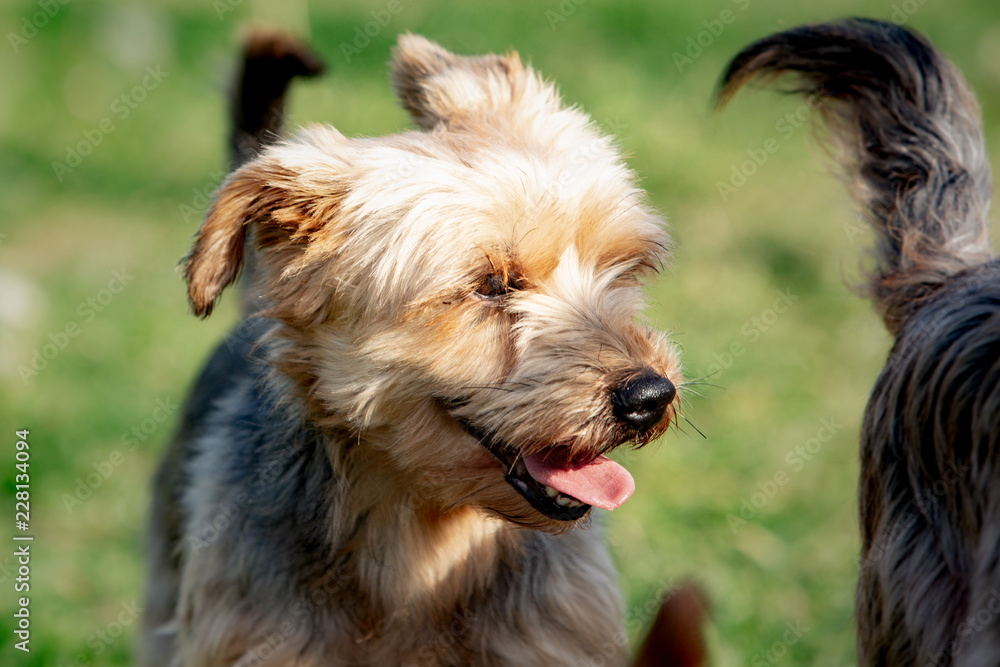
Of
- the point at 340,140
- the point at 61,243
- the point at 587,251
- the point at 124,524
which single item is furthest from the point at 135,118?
the point at 587,251

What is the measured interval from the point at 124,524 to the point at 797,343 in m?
3.82

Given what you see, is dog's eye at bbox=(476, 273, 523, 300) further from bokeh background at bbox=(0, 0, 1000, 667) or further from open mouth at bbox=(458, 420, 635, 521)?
bokeh background at bbox=(0, 0, 1000, 667)

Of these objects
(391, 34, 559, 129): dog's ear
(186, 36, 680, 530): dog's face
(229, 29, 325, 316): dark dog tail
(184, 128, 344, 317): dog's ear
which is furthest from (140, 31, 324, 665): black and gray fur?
(186, 36, 680, 530): dog's face

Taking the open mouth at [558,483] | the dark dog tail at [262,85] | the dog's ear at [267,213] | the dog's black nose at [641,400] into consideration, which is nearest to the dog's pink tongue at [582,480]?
the open mouth at [558,483]

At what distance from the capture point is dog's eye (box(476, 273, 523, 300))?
2.77 m

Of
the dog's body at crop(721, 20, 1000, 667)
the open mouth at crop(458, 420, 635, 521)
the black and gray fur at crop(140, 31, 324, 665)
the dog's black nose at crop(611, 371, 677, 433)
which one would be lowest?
the black and gray fur at crop(140, 31, 324, 665)

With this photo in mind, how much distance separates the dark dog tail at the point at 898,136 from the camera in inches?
118

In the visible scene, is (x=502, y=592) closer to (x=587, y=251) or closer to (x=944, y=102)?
(x=587, y=251)

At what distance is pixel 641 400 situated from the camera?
2584 millimetres

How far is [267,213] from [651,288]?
1900 millimetres

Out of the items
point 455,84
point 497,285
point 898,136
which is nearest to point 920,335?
point 898,136

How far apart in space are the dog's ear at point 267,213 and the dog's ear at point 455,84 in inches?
16.5

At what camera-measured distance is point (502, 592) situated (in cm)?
306

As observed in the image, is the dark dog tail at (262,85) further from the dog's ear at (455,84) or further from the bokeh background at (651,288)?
the dog's ear at (455,84)
